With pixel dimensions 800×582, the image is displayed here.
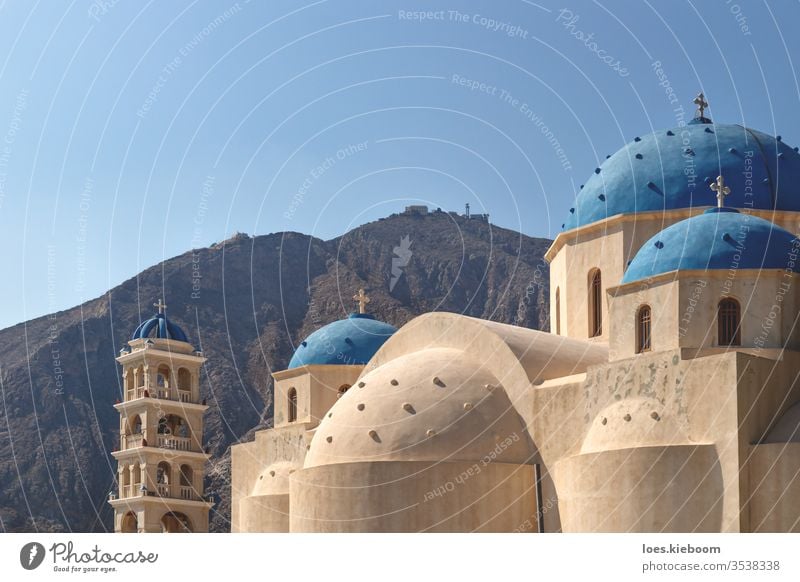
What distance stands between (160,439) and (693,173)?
61.5ft

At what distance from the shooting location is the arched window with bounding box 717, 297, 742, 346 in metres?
29.7

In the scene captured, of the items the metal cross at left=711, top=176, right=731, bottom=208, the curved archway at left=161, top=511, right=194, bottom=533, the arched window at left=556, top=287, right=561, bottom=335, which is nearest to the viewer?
the metal cross at left=711, top=176, right=731, bottom=208

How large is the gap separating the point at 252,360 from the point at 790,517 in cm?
6182

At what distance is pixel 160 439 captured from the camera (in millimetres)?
44375

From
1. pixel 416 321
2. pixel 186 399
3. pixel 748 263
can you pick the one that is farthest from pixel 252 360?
pixel 748 263

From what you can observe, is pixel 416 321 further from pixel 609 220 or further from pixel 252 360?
pixel 252 360

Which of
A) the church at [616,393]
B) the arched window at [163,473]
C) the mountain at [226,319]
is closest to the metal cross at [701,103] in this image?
the church at [616,393]

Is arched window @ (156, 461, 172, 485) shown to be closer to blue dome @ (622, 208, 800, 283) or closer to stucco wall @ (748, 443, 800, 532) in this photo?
blue dome @ (622, 208, 800, 283)

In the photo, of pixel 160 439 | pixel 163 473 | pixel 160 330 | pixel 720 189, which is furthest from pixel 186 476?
pixel 720 189

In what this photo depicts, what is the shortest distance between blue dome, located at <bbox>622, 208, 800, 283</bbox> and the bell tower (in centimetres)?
1856

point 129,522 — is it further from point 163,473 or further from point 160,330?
point 160,330

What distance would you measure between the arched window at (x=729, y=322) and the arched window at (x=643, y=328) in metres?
1.49

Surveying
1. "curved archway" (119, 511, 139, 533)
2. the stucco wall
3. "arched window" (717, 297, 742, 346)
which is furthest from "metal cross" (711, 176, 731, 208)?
"curved archway" (119, 511, 139, 533)

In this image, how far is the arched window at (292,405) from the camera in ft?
133
